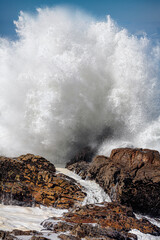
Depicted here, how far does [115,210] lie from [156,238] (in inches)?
97.0

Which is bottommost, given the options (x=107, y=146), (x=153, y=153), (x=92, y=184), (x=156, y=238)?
(x=156, y=238)

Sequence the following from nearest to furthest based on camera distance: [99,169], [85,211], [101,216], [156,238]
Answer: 1. [156,238]
2. [101,216]
3. [85,211]
4. [99,169]

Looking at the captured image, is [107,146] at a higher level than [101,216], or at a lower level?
higher

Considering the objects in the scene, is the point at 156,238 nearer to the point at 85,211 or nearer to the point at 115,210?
the point at 115,210

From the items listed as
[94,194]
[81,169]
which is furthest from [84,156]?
[94,194]

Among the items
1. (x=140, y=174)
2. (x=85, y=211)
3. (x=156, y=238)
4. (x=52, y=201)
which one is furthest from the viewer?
(x=140, y=174)

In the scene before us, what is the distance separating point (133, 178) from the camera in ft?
51.7

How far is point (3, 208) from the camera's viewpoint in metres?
10.0

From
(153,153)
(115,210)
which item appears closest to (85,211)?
(115,210)

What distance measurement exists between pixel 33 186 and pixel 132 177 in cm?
799

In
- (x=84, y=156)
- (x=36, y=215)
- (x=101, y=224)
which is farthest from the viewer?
(x=84, y=156)

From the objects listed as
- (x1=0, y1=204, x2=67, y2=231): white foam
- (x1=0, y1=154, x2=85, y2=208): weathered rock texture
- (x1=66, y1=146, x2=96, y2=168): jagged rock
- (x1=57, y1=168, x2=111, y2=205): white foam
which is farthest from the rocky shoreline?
(x1=66, y1=146, x2=96, y2=168): jagged rock

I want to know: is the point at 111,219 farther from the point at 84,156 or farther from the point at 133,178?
the point at 84,156

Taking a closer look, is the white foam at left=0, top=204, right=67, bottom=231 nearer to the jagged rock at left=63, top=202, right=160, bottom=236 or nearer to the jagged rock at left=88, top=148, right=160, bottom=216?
the jagged rock at left=63, top=202, right=160, bottom=236
